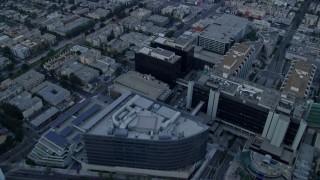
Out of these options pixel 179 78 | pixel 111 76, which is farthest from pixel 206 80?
pixel 111 76

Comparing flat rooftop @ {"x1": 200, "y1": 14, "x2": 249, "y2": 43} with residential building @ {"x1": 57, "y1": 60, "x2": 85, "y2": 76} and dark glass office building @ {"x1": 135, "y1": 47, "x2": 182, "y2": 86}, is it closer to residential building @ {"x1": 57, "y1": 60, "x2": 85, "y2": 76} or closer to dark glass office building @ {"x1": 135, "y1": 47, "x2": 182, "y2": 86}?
dark glass office building @ {"x1": 135, "y1": 47, "x2": 182, "y2": 86}

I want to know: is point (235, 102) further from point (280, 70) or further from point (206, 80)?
point (280, 70)

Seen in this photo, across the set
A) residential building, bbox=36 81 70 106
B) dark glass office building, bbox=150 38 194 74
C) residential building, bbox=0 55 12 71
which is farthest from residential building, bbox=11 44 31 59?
dark glass office building, bbox=150 38 194 74

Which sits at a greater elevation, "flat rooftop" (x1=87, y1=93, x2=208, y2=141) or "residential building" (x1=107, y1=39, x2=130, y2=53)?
"flat rooftop" (x1=87, y1=93, x2=208, y2=141)

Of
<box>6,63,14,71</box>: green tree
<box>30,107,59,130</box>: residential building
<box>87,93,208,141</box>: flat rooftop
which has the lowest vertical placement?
<box>30,107,59,130</box>: residential building

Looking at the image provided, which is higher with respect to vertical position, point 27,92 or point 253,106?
point 253,106

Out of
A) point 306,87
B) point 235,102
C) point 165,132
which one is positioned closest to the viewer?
point 165,132

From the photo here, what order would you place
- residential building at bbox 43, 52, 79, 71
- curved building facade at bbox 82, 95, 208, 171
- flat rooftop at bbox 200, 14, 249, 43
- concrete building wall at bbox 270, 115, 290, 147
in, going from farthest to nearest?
1. flat rooftop at bbox 200, 14, 249, 43
2. residential building at bbox 43, 52, 79, 71
3. concrete building wall at bbox 270, 115, 290, 147
4. curved building facade at bbox 82, 95, 208, 171

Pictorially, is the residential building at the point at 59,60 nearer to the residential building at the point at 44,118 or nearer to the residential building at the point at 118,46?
the residential building at the point at 118,46
